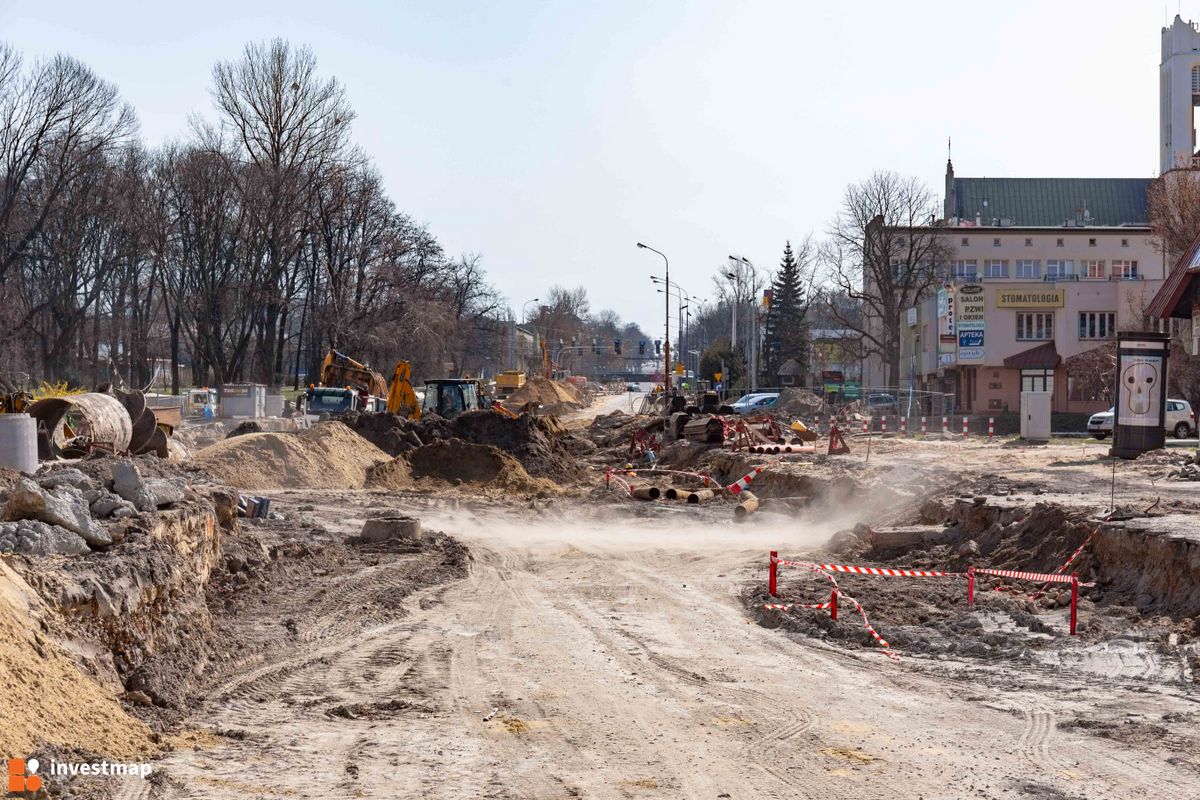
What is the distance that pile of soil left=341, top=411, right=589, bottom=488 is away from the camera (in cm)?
3641

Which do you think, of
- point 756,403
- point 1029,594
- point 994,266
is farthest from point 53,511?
point 994,266

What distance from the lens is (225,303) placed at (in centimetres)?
6053

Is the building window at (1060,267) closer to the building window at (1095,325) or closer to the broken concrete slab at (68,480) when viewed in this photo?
the building window at (1095,325)

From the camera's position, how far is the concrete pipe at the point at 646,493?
2641 cm

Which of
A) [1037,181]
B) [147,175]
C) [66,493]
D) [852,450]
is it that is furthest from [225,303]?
[1037,181]

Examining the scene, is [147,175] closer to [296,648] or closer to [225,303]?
[225,303]

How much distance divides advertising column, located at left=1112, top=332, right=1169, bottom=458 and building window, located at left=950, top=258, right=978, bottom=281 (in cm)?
5884

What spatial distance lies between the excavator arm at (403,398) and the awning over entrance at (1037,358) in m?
30.4

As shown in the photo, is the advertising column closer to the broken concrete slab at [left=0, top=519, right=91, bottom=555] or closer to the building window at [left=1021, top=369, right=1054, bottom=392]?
the building window at [left=1021, top=369, right=1054, bottom=392]

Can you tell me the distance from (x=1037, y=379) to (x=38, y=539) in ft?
165

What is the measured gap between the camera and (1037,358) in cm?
5816

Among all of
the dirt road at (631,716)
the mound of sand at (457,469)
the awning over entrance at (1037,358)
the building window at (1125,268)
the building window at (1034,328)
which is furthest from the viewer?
the building window at (1125,268)

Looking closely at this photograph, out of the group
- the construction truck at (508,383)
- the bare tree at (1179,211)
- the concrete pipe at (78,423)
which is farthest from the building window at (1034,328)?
the concrete pipe at (78,423)

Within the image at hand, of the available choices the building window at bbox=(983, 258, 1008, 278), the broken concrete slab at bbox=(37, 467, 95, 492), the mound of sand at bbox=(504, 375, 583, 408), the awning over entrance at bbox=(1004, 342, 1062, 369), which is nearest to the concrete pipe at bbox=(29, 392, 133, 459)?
the broken concrete slab at bbox=(37, 467, 95, 492)
